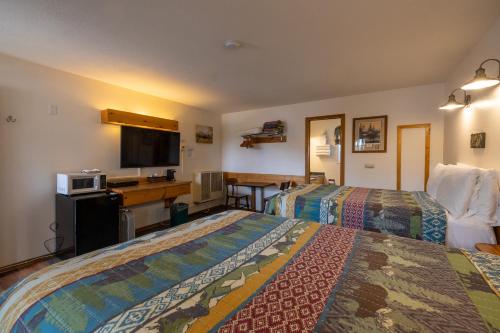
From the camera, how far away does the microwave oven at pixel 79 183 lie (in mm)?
2707

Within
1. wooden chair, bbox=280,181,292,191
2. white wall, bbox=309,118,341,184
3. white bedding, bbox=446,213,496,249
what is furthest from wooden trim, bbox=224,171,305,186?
white bedding, bbox=446,213,496,249

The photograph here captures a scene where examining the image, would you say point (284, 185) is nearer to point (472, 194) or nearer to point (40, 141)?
point (472, 194)

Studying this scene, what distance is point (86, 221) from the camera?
8.76 ft

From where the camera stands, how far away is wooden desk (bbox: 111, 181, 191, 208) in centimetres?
310

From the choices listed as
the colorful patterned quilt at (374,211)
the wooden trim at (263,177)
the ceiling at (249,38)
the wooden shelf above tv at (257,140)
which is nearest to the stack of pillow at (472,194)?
the colorful patterned quilt at (374,211)

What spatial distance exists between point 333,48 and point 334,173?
4.12m

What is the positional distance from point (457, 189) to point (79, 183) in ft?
13.5

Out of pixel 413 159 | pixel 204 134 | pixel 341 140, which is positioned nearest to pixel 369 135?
pixel 341 140

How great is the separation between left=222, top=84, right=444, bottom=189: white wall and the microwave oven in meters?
3.10

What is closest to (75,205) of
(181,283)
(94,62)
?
(94,62)

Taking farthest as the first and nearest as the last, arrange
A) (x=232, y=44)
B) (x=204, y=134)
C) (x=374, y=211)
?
(x=204, y=134) → (x=374, y=211) → (x=232, y=44)

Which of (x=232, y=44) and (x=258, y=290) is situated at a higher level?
(x=232, y=44)

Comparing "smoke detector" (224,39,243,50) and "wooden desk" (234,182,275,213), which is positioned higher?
"smoke detector" (224,39,243,50)

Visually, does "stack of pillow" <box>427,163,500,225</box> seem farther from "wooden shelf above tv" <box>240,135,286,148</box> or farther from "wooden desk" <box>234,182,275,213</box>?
"wooden shelf above tv" <box>240,135,286,148</box>
